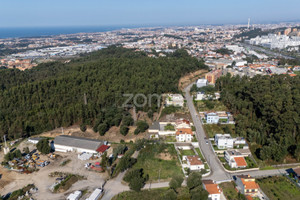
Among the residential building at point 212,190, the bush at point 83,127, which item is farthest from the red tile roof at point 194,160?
the bush at point 83,127

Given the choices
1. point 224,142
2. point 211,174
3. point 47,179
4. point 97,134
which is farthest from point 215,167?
point 47,179

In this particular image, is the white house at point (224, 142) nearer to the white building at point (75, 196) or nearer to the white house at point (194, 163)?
the white house at point (194, 163)

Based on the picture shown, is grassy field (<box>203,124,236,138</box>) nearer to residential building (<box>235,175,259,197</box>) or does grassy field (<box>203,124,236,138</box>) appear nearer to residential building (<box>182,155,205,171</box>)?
residential building (<box>182,155,205,171</box>)

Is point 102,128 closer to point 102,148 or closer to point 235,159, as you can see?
point 102,148

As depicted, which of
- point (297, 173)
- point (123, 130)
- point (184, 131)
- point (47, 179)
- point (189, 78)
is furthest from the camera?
point (189, 78)

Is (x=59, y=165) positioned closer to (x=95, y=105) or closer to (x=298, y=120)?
(x=95, y=105)

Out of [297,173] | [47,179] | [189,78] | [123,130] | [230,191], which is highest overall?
[189,78]

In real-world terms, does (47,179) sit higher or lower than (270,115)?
lower
